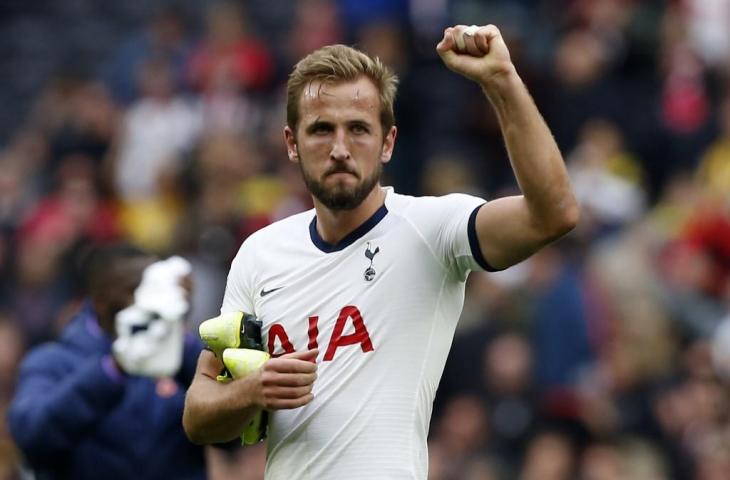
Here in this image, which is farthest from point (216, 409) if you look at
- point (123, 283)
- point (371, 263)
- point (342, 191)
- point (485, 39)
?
point (123, 283)

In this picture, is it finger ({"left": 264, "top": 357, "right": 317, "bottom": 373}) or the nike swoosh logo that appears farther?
the nike swoosh logo

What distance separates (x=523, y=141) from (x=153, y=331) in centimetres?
216

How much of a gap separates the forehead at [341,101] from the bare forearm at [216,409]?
32.8 inches

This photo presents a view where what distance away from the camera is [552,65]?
42.8ft

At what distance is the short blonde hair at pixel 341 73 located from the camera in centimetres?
500

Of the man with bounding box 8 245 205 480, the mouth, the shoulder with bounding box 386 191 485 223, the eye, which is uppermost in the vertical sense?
the eye

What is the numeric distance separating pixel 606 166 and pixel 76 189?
419 cm

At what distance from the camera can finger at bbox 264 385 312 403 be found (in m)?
4.71

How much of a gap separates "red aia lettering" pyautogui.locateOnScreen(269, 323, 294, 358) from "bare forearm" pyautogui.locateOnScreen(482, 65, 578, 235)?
95 centimetres

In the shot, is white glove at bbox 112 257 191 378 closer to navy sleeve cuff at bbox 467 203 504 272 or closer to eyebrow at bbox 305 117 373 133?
eyebrow at bbox 305 117 373 133

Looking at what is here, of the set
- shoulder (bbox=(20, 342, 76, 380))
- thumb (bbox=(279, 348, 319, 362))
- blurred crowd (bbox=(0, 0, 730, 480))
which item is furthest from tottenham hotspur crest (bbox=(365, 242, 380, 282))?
blurred crowd (bbox=(0, 0, 730, 480))

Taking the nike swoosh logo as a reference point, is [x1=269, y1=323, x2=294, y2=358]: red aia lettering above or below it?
below

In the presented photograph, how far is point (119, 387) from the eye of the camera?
632cm

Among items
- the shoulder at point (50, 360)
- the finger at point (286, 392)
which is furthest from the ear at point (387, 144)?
the shoulder at point (50, 360)
